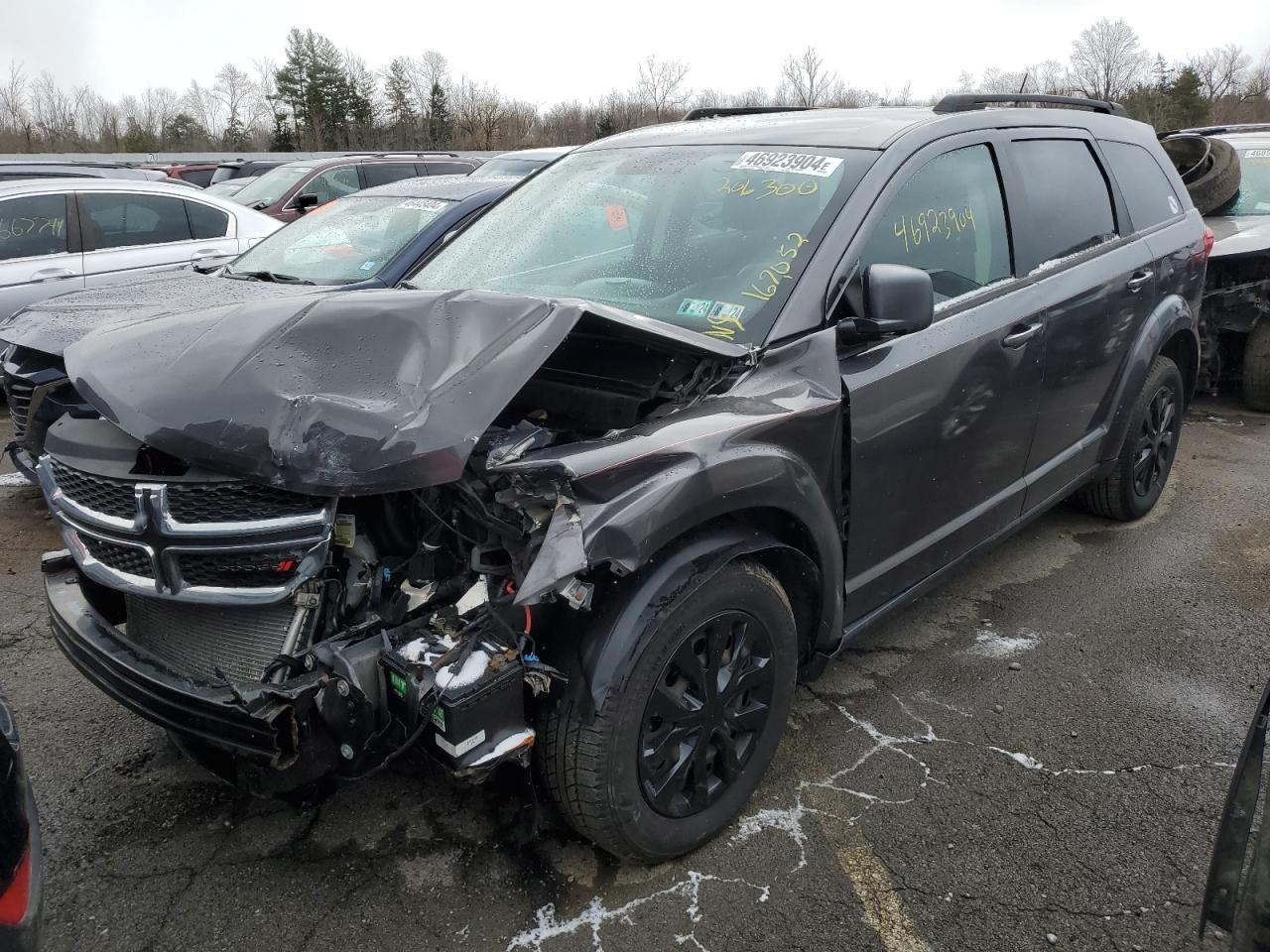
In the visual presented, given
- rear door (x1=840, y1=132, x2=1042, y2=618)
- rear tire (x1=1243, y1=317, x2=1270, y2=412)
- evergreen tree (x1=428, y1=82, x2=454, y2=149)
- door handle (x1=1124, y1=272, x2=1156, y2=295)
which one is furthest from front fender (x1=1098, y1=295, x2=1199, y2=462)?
evergreen tree (x1=428, y1=82, x2=454, y2=149)

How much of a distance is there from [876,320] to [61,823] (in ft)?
8.80

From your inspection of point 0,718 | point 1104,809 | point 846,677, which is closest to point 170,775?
point 0,718

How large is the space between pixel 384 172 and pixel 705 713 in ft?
38.7

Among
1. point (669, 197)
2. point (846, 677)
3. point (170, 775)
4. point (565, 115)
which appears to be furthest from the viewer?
point (565, 115)

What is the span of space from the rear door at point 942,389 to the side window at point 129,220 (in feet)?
21.9

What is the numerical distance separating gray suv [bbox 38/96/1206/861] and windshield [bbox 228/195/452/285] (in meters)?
2.31

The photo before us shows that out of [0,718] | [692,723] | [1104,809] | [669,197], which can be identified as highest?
[669,197]

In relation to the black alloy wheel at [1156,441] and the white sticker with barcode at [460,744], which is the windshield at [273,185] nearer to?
the black alloy wheel at [1156,441]

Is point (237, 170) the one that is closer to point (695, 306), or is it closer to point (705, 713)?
point (695, 306)

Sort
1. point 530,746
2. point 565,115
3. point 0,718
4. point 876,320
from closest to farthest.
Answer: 1. point 0,718
2. point 530,746
3. point 876,320
4. point 565,115

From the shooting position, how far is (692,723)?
2430 mm

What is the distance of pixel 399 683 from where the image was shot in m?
2.04

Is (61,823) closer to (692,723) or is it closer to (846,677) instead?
(692,723)

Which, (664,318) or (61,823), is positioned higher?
(664,318)
